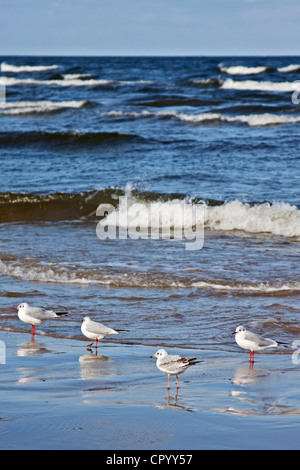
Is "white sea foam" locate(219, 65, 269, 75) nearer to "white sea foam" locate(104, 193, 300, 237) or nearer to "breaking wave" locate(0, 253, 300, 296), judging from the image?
"white sea foam" locate(104, 193, 300, 237)

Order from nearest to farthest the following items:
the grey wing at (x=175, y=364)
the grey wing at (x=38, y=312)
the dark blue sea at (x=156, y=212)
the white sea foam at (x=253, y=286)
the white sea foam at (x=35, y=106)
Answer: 1. the grey wing at (x=175, y=364)
2. the grey wing at (x=38, y=312)
3. the dark blue sea at (x=156, y=212)
4. the white sea foam at (x=253, y=286)
5. the white sea foam at (x=35, y=106)

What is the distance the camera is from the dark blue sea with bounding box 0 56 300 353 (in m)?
6.80

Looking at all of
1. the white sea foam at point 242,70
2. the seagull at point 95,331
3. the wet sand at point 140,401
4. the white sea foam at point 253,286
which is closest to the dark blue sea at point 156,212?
the white sea foam at point 253,286

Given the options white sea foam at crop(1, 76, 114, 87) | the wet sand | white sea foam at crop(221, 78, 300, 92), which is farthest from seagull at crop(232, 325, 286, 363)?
white sea foam at crop(1, 76, 114, 87)

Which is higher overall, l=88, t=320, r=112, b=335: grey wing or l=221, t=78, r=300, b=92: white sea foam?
l=221, t=78, r=300, b=92: white sea foam

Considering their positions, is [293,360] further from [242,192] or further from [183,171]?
[183,171]

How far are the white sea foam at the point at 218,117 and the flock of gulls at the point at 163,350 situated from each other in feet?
48.2

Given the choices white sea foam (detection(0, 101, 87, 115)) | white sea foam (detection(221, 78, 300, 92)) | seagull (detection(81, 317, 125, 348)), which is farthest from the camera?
white sea foam (detection(221, 78, 300, 92))

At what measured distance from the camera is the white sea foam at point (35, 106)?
24.6 m

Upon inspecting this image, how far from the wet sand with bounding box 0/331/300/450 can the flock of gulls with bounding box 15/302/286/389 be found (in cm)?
12

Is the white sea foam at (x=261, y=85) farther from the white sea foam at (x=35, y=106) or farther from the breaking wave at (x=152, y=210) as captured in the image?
the breaking wave at (x=152, y=210)

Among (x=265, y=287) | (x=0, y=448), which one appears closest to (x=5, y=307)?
(x=265, y=287)

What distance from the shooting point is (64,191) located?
13344 millimetres

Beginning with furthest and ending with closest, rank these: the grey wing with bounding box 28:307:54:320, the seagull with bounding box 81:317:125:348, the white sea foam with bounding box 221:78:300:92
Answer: the white sea foam with bounding box 221:78:300:92 → the grey wing with bounding box 28:307:54:320 → the seagull with bounding box 81:317:125:348
